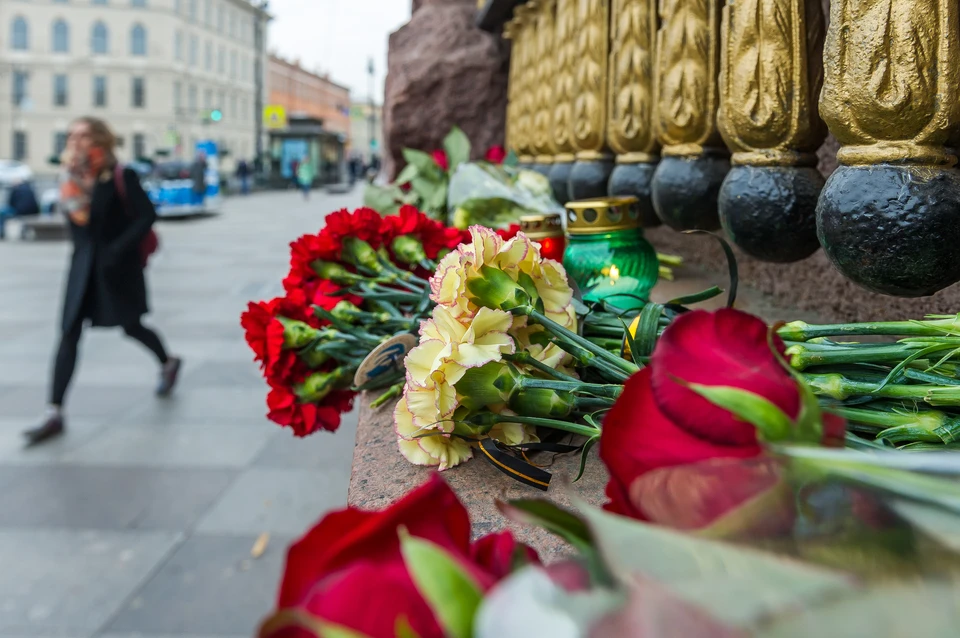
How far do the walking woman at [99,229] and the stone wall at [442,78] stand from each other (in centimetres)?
145

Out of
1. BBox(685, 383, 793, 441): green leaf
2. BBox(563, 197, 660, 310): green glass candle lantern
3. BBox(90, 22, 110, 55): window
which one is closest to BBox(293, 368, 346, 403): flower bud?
BBox(563, 197, 660, 310): green glass candle lantern

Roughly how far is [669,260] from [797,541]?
1.94 meters

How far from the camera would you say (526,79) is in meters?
2.92

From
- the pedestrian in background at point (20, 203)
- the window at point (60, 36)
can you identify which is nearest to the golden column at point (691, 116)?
the pedestrian in background at point (20, 203)

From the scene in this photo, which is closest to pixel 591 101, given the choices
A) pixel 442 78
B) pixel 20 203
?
pixel 442 78

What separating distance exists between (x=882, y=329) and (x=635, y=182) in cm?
108

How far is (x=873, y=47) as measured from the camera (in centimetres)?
85

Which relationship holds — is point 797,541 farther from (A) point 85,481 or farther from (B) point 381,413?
(A) point 85,481

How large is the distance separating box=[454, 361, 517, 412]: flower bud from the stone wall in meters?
3.00

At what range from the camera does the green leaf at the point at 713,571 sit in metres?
0.23

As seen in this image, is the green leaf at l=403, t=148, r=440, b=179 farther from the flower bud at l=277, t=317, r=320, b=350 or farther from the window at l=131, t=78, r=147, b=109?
the window at l=131, t=78, r=147, b=109

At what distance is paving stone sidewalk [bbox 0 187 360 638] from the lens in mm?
2232

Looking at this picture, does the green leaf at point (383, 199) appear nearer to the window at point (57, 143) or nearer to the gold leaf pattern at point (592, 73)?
the gold leaf pattern at point (592, 73)

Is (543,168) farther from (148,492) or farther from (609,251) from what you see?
(148,492)
